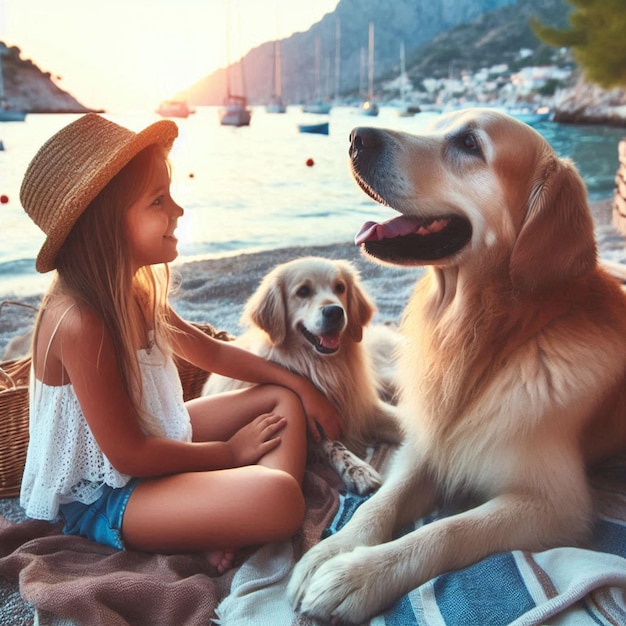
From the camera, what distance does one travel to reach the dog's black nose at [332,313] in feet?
5.24

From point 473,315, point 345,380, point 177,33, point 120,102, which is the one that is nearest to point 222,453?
point 345,380

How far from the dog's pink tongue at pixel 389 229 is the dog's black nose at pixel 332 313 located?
1.22 ft

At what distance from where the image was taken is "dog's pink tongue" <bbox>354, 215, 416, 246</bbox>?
122cm

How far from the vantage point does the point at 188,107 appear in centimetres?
248

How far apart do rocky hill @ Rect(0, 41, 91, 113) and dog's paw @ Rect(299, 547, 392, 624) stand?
72.7 inches

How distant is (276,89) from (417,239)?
1.83m

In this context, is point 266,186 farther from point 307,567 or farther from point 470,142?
point 307,567

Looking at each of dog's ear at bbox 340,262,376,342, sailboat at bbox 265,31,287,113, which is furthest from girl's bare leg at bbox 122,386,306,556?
sailboat at bbox 265,31,287,113

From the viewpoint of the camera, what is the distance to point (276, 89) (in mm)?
2785

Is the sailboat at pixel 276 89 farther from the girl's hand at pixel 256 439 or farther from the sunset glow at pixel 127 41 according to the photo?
the girl's hand at pixel 256 439

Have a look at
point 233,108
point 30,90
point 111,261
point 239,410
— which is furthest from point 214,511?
point 233,108

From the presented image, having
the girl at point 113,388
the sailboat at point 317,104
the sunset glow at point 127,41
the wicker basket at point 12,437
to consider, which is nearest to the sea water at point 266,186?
the sailboat at point 317,104

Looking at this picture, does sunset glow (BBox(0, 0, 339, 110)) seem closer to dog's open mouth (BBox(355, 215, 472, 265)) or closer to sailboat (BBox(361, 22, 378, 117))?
sailboat (BBox(361, 22, 378, 117))

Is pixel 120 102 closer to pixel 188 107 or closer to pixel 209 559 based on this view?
pixel 188 107
